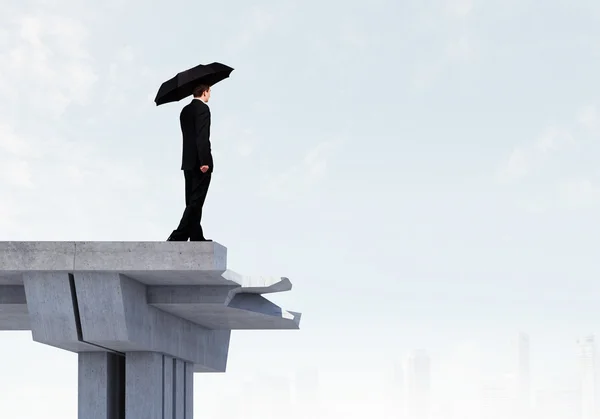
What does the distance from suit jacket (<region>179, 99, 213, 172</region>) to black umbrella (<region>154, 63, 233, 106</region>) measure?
258 mm

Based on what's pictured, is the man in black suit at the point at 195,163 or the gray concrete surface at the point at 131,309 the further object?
the man in black suit at the point at 195,163

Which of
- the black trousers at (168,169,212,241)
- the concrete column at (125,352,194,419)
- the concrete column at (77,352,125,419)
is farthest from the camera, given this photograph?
the concrete column at (77,352,125,419)

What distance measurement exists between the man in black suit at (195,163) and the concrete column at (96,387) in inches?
118

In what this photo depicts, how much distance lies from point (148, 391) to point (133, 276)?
2.54 meters

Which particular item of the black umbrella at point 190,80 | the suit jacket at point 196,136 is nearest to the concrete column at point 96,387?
the suit jacket at point 196,136

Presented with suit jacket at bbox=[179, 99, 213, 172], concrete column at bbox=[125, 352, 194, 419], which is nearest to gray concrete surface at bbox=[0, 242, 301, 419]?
concrete column at bbox=[125, 352, 194, 419]

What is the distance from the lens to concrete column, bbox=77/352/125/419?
16516 millimetres

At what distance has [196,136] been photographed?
14.9 metres

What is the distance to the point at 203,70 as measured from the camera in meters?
15.2

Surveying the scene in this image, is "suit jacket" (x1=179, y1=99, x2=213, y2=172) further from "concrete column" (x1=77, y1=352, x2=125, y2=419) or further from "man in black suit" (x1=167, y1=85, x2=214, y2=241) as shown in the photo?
"concrete column" (x1=77, y1=352, x2=125, y2=419)

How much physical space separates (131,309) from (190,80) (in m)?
3.24

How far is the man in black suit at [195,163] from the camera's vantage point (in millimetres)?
14836

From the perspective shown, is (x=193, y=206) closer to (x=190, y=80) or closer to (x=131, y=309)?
(x=131, y=309)

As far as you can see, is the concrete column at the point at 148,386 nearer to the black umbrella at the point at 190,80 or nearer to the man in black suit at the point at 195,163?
the man in black suit at the point at 195,163
